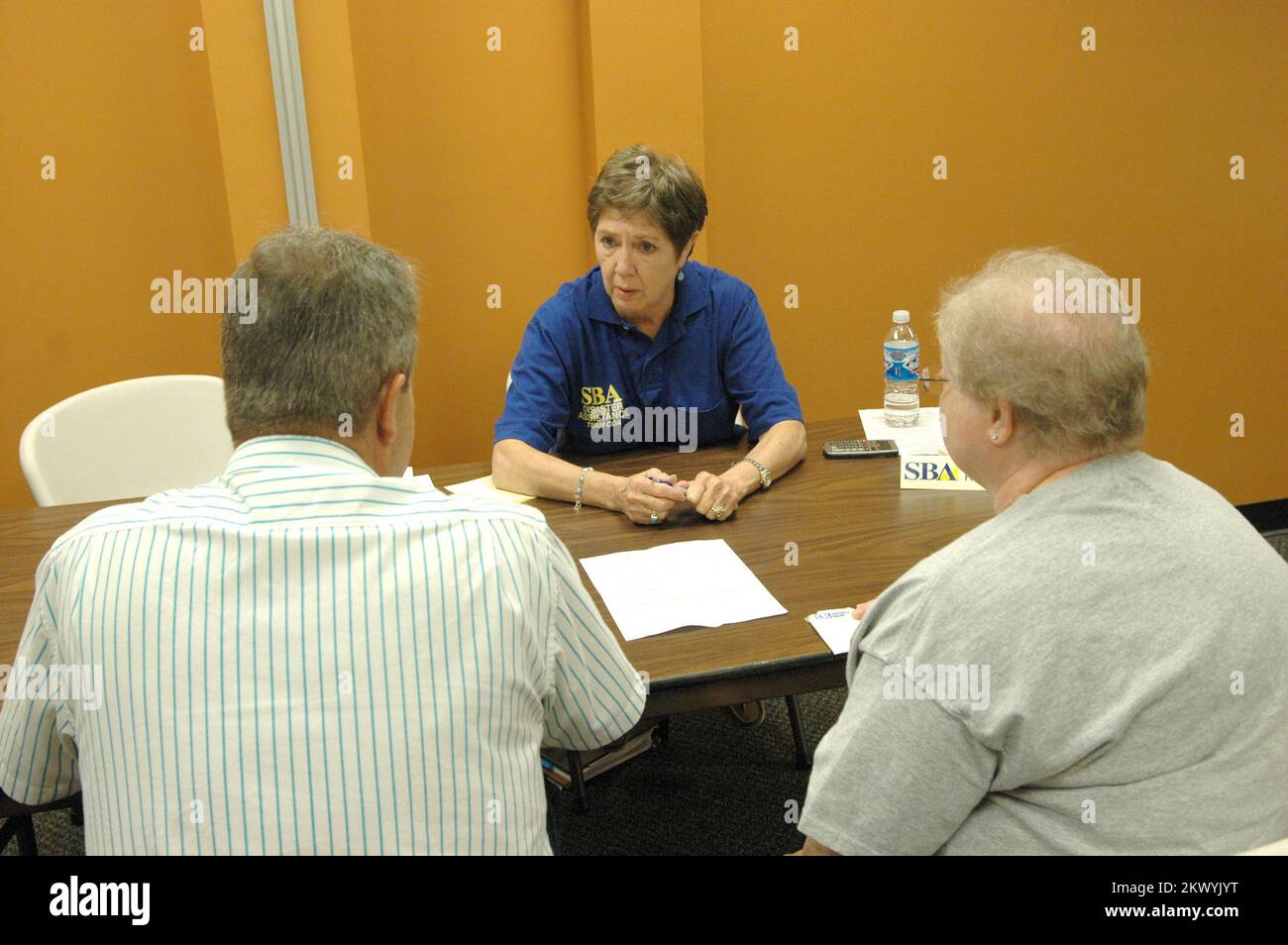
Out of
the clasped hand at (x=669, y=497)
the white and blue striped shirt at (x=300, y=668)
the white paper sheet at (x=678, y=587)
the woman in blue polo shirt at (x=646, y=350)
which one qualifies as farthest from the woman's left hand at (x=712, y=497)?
the white and blue striped shirt at (x=300, y=668)

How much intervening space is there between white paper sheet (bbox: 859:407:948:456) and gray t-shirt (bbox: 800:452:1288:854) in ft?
4.33

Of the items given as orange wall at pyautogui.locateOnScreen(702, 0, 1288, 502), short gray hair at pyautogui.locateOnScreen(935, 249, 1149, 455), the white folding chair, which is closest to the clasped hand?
short gray hair at pyautogui.locateOnScreen(935, 249, 1149, 455)

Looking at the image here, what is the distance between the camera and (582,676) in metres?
1.38

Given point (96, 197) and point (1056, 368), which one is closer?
point (1056, 368)

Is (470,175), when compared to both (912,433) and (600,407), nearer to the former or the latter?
(600,407)

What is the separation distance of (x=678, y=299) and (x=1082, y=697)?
1.78m

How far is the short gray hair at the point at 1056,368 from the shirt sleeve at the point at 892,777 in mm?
344

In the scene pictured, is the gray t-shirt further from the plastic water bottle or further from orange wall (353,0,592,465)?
orange wall (353,0,592,465)

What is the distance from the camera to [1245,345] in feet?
13.8

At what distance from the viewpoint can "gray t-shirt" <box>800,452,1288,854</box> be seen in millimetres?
1200

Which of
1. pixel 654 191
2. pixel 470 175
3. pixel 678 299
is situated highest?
pixel 470 175

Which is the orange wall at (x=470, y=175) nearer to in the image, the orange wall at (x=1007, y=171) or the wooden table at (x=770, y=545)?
the orange wall at (x=1007, y=171)

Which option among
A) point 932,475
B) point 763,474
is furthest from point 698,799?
point 932,475

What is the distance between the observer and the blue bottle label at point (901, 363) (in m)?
2.85
